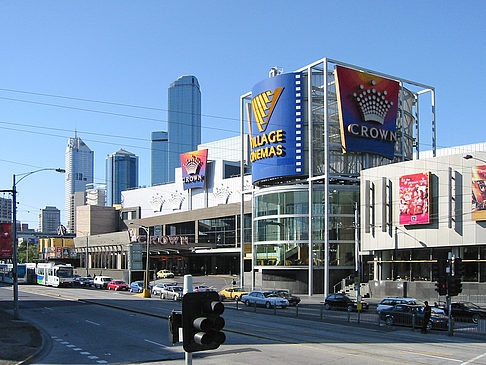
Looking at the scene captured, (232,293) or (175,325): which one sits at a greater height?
(175,325)

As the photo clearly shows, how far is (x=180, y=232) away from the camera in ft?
401

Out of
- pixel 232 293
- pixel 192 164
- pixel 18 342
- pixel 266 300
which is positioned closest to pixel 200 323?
pixel 18 342

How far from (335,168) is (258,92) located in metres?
13.8

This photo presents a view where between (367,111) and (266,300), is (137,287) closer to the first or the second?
(266,300)

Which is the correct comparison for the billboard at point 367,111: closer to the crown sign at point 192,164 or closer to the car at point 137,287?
the car at point 137,287

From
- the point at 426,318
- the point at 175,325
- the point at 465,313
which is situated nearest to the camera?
the point at 175,325

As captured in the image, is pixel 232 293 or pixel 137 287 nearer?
pixel 232 293

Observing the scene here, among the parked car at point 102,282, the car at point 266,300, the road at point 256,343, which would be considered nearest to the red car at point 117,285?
the parked car at point 102,282

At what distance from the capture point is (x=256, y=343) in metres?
24.3

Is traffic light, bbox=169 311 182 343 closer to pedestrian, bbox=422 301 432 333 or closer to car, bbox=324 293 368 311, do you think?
pedestrian, bbox=422 301 432 333

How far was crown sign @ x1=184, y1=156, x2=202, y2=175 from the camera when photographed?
11550 cm

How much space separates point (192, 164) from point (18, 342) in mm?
92948

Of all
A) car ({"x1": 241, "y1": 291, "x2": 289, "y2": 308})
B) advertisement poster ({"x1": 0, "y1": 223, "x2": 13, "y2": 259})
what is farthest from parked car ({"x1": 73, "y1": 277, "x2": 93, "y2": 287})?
car ({"x1": 241, "y1": 291, "x2": 289, "y2": 308})

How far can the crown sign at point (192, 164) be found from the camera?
115500mm
